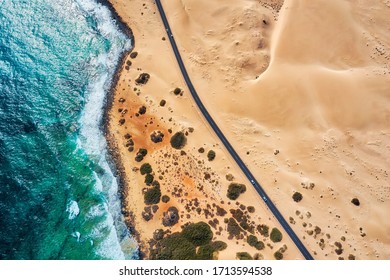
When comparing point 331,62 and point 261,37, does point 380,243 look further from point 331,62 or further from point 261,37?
point 261,37

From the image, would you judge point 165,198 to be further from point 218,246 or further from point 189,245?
point 218,246

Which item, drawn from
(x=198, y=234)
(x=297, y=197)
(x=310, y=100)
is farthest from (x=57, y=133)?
(x=310, y=100)

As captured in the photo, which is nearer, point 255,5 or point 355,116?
point 355,116

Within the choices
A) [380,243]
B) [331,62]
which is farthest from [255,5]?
[380,243]

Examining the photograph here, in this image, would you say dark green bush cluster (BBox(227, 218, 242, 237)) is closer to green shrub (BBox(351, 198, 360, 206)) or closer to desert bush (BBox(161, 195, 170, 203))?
desert bush (BBox(161, 195, 170, 203))

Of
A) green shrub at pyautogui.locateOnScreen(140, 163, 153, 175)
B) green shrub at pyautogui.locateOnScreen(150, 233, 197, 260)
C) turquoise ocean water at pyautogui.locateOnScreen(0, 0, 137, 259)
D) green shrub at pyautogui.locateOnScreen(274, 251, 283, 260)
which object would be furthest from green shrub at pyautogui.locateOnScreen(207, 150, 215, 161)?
Result: green shrub at pyautogui.locateOnScreen(274, 251, 283, 260)

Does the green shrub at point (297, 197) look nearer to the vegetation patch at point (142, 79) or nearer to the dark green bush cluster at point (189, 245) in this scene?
the dark green bush cluster at point (189, 245)
